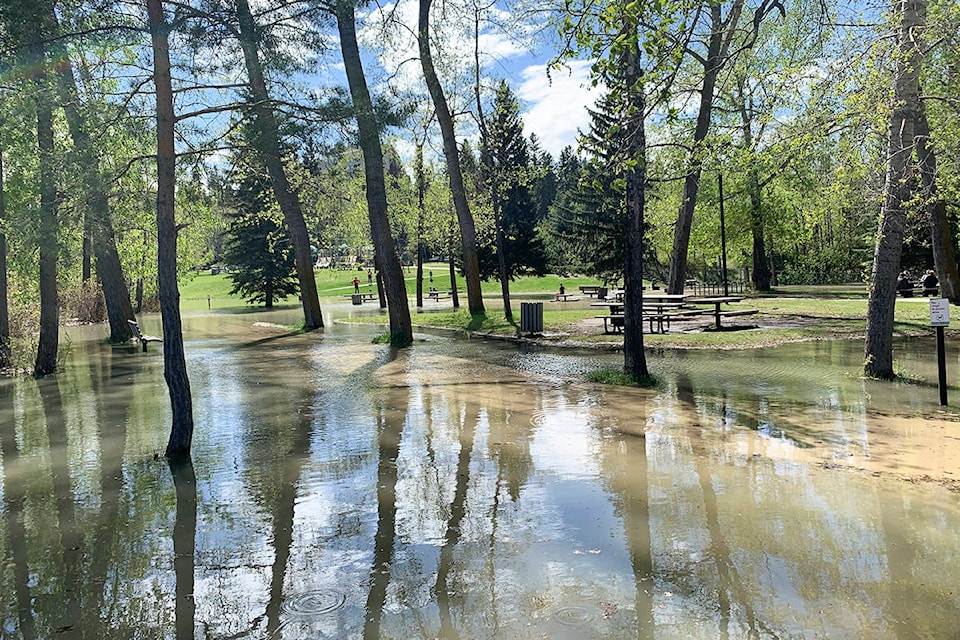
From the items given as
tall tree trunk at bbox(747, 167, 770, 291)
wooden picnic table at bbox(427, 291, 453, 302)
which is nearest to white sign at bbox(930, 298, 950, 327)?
tall tree trunk at bbox(747, 167, 770, 291)

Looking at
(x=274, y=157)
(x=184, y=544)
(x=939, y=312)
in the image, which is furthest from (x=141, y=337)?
(x=939, y=312)

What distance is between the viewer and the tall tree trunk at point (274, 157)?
9492 millimetres

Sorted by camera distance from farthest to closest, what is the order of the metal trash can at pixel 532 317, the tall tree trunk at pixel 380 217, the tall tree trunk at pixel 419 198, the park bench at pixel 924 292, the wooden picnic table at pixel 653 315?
the tall tree trunk at pixel 419 198, the park bench at pixel 924 292, the metal trash can at pixel 532 317, the tall tree trunk at pixel 380 217, the wooden picnic table at pixel 653 315

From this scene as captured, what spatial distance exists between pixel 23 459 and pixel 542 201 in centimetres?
9190

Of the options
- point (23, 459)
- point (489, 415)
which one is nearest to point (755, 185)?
point (489, 415)

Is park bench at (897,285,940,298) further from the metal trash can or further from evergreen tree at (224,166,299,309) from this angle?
evergreen tree at (224,166,299,309)

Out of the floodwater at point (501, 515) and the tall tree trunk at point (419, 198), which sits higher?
the tall tree trunk at point (419, 198)

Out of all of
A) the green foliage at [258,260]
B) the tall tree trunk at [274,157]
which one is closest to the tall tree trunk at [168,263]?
the tall tree trunk at [274,157]

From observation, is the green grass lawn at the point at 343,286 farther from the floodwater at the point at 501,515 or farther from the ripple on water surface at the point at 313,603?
the ripple on water surface at the point at 313,603

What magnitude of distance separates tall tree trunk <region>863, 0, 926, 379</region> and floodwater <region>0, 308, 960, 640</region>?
1.93ft

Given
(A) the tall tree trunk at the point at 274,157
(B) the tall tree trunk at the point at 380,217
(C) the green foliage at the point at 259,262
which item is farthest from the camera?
(C) the green foliage at the point at 259,262

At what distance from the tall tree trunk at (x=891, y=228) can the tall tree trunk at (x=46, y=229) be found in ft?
37.8

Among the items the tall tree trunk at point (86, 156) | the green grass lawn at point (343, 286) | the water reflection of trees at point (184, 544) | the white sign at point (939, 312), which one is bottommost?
the water reflection of trees at point (184, 544)

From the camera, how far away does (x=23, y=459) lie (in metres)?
7.79
